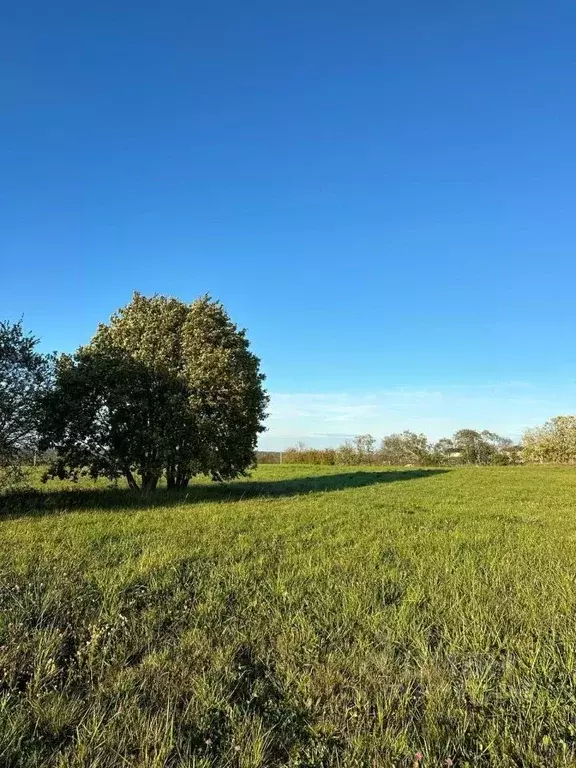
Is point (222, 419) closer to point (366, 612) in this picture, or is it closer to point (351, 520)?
point (351, 520)

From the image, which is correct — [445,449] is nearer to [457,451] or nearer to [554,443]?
[457,451]

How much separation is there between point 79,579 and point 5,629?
1.57m

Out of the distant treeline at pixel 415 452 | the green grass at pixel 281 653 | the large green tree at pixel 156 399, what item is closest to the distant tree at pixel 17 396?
the large green tree at pixel 156 399

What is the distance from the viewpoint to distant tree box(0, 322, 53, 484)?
570 inches

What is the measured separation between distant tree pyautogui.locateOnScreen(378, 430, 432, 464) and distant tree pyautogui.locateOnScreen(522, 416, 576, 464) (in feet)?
50.8

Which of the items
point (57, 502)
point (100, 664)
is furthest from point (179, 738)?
point (57, 502)

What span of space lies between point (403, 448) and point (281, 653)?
85.3 m

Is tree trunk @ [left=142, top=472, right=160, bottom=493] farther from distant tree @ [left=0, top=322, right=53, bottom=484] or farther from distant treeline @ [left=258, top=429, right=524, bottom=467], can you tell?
distant treeline @ [left=258, top=429, right=524, bottom=467]

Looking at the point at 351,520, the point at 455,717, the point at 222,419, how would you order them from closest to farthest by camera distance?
the point at 455,717 < the point at 351,520 < the point at 222,419

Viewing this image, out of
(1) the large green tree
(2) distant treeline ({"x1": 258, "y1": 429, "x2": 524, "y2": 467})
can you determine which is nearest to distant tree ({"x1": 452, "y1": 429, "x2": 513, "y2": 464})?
(2) distant treeline ({"x1": 258, "y1": 429, "x2": 524, "y2": 467})

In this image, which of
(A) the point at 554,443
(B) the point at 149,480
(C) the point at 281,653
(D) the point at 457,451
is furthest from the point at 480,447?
(C) the point at 281,653

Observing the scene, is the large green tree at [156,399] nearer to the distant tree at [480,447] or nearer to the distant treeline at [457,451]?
the distant treeline at [457,451]

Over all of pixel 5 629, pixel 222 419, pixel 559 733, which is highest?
pixel 222 419

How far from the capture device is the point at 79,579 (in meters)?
6.18
